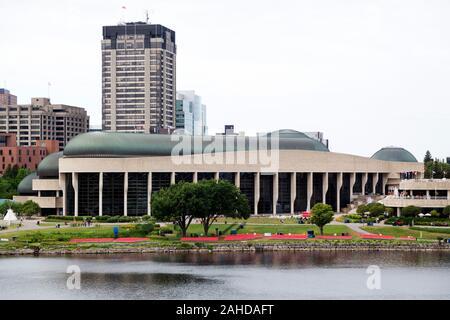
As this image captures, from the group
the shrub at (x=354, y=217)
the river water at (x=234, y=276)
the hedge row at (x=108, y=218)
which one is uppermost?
the shrub at (x=354, y=217)

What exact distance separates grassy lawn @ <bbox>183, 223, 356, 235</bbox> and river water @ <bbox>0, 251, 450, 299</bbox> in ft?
63.5

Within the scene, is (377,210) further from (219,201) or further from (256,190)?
(219,201)

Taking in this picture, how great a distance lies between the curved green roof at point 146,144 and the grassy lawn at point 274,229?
1331 inches

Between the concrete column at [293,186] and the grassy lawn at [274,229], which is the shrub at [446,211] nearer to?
the grassy lawn at [274,229]

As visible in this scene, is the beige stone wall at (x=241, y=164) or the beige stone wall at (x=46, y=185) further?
the beige stone wall at (x=46, y=185)

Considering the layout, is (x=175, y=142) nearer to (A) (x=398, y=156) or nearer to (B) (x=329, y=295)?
(A) (x=398, y=156)

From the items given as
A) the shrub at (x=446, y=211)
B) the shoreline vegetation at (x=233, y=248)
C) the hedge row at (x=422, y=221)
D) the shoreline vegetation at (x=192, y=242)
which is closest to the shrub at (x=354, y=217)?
the hedge row at (x=422, y=221)

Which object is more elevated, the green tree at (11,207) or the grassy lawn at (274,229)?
the green tree at (11,207)

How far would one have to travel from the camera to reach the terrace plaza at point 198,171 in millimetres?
163500

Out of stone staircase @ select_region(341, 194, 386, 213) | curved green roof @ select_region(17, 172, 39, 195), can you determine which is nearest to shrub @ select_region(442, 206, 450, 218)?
stone staircase @ select_region(341, 194, 386, 213)

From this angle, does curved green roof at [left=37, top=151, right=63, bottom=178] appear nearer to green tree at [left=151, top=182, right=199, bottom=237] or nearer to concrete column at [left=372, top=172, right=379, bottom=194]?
green tree at [left=151, top=182, right=199, bottom=237]

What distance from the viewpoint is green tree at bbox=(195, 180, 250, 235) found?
12325 cm
